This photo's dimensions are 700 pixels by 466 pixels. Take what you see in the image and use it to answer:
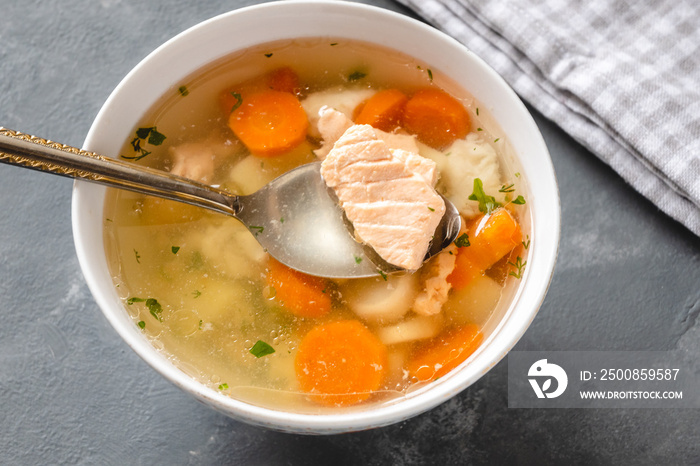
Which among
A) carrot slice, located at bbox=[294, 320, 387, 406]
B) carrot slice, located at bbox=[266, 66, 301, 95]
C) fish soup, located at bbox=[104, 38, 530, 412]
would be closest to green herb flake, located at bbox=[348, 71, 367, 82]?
fish soup, located at bbox=[104, 38, 530, 412]

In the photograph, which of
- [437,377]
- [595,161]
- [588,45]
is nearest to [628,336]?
[595,161]

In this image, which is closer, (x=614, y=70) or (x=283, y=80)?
(x=283, y=80)

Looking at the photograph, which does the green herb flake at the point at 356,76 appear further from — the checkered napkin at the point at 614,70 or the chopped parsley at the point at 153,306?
the chopped parsley at the point at 153,306

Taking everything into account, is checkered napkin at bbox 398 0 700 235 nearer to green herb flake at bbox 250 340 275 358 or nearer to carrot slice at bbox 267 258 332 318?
carrot slice at bbox 267 258 332 318

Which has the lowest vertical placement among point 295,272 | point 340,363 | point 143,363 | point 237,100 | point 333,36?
point 143,363

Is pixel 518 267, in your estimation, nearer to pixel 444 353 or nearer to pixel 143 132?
pixel 444 353

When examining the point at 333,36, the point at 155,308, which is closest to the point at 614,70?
the point at 333,36

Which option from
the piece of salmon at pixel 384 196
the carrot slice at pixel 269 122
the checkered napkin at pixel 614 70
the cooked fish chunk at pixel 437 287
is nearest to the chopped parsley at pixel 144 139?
the carrot slice at pixel 269 122
